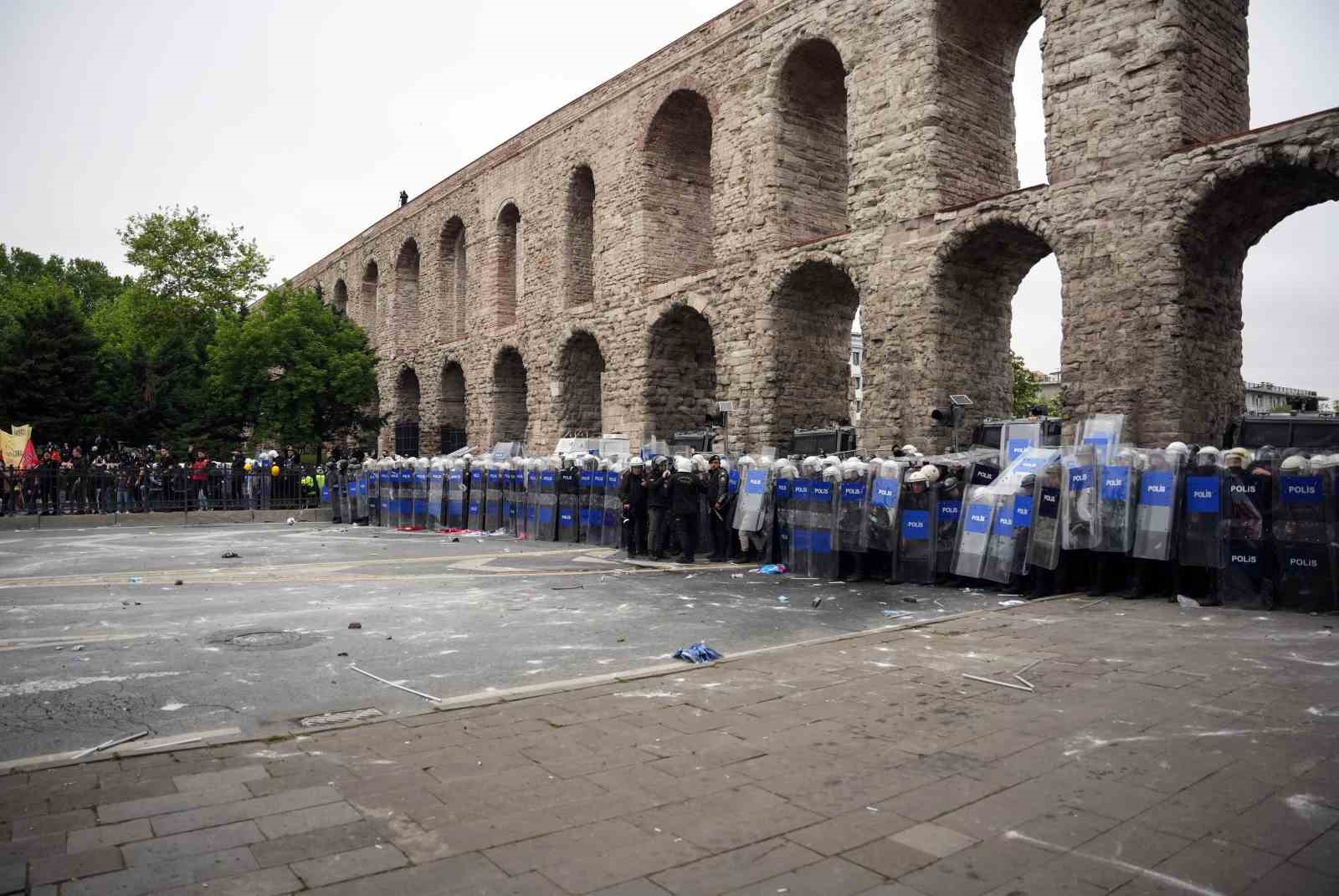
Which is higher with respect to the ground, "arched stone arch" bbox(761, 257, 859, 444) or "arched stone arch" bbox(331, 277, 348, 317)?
"arched stone arch" bbox(331, 277, 348, 317)

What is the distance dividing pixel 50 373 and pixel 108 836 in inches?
1410

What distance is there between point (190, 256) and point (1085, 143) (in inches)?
1588

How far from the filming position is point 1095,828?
10.7 feet

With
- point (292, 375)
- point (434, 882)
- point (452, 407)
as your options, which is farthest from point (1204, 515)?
point (452, 407)

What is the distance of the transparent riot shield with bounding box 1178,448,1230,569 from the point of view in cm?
835

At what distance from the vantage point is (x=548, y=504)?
16.8 m

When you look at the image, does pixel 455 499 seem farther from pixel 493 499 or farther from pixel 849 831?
pixel 849 831

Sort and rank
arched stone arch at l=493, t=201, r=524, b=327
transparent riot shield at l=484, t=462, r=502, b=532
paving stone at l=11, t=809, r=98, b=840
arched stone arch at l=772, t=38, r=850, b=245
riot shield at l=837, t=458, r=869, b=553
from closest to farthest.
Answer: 1. paving stone at l=11, t=809, r=98, b=840
2. riot shield at l=837, t=458, r=869, b=553
3. transparent riot shield at l=484, t=462, r=502, b=532
4. arched stone arch at l=772, t=38, r=850, b=245
5. arched stone arch at l=493, t=201, r=524, b=327

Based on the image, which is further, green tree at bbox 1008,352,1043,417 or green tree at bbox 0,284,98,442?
green tree at bbox 1008,352,1043,417

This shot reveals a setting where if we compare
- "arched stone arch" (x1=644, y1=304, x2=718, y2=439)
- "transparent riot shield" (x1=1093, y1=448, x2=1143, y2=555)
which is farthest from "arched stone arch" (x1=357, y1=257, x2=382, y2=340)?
"transparent riot shield" (x1=1093, y1=448, x2=1143, y2=555)

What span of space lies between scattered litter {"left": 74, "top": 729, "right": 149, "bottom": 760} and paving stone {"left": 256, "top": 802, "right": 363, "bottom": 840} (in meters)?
1.35

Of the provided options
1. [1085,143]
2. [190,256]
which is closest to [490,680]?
[1085,143]

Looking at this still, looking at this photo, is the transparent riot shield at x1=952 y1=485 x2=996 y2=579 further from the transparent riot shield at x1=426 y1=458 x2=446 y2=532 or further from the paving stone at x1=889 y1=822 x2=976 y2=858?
the transparent riot shield at x1=426 y1=458 x2=446 y2=532

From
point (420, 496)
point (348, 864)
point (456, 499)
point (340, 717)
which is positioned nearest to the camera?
point (348, 864)
